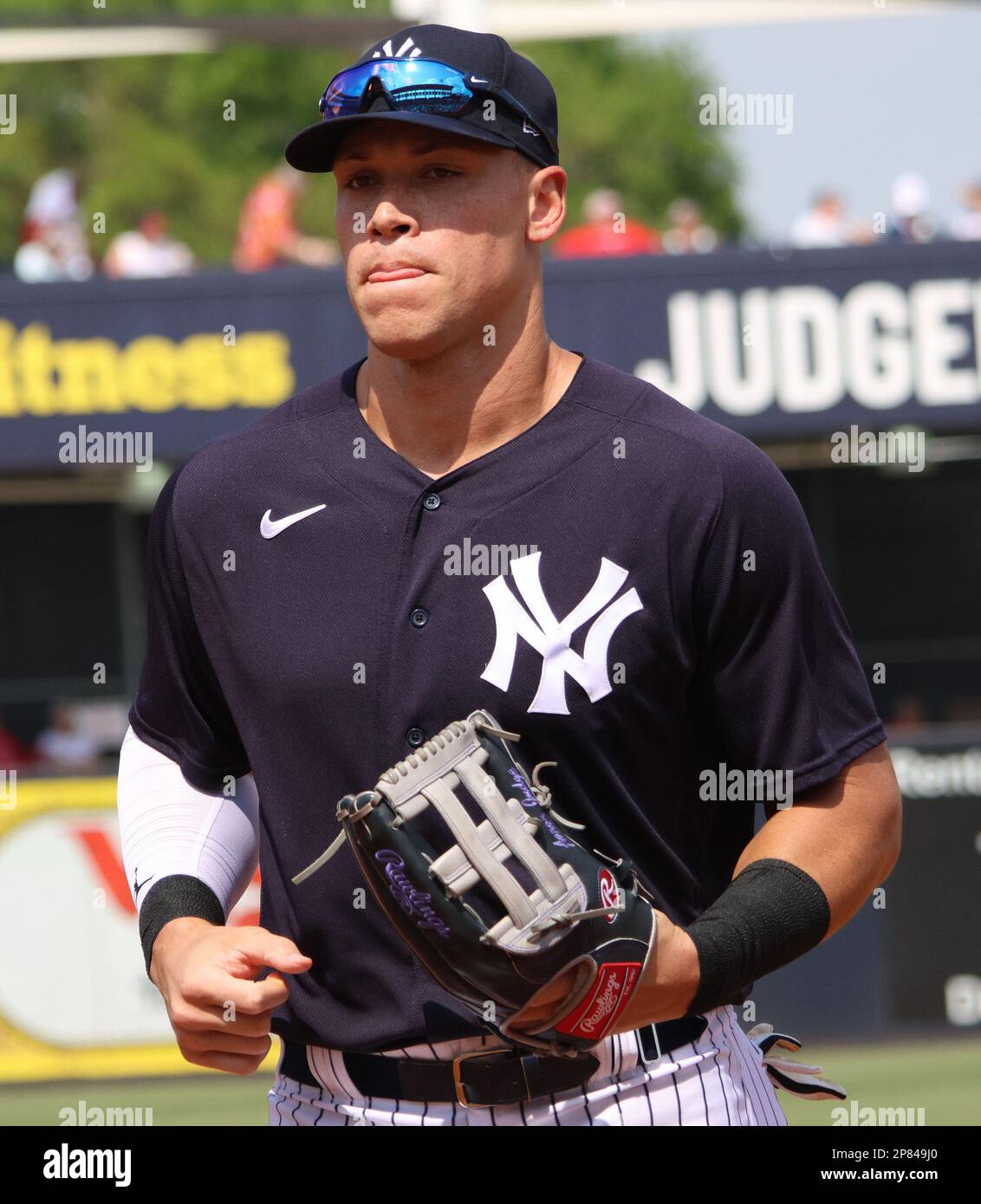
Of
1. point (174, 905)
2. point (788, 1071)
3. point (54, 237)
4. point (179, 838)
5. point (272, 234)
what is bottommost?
point (788, 1071)

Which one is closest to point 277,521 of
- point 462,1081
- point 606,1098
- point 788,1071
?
point 462,1081

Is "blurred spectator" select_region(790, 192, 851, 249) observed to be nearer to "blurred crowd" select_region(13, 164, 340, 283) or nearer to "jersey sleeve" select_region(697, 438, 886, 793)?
"blurred crowd" select_region(13, 164, 340, 283)

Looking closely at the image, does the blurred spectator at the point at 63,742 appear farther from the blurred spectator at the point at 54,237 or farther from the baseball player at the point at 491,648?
the baseball player at the point at 491,648

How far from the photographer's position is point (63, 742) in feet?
38.9

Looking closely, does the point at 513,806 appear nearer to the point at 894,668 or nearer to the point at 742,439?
the point at 742,439

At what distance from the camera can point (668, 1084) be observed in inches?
104

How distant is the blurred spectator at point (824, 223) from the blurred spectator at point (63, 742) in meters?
6.38

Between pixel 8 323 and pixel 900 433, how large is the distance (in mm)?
5626

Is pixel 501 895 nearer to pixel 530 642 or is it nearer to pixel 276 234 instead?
pixel 530 642

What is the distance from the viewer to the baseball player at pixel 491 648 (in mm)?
2582

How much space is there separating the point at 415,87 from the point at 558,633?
0.85 meters

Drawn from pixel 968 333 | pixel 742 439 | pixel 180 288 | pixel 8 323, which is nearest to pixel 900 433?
pixel 968 333

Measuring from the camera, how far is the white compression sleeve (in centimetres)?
287

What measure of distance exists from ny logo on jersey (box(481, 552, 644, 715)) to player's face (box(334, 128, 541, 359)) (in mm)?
430
